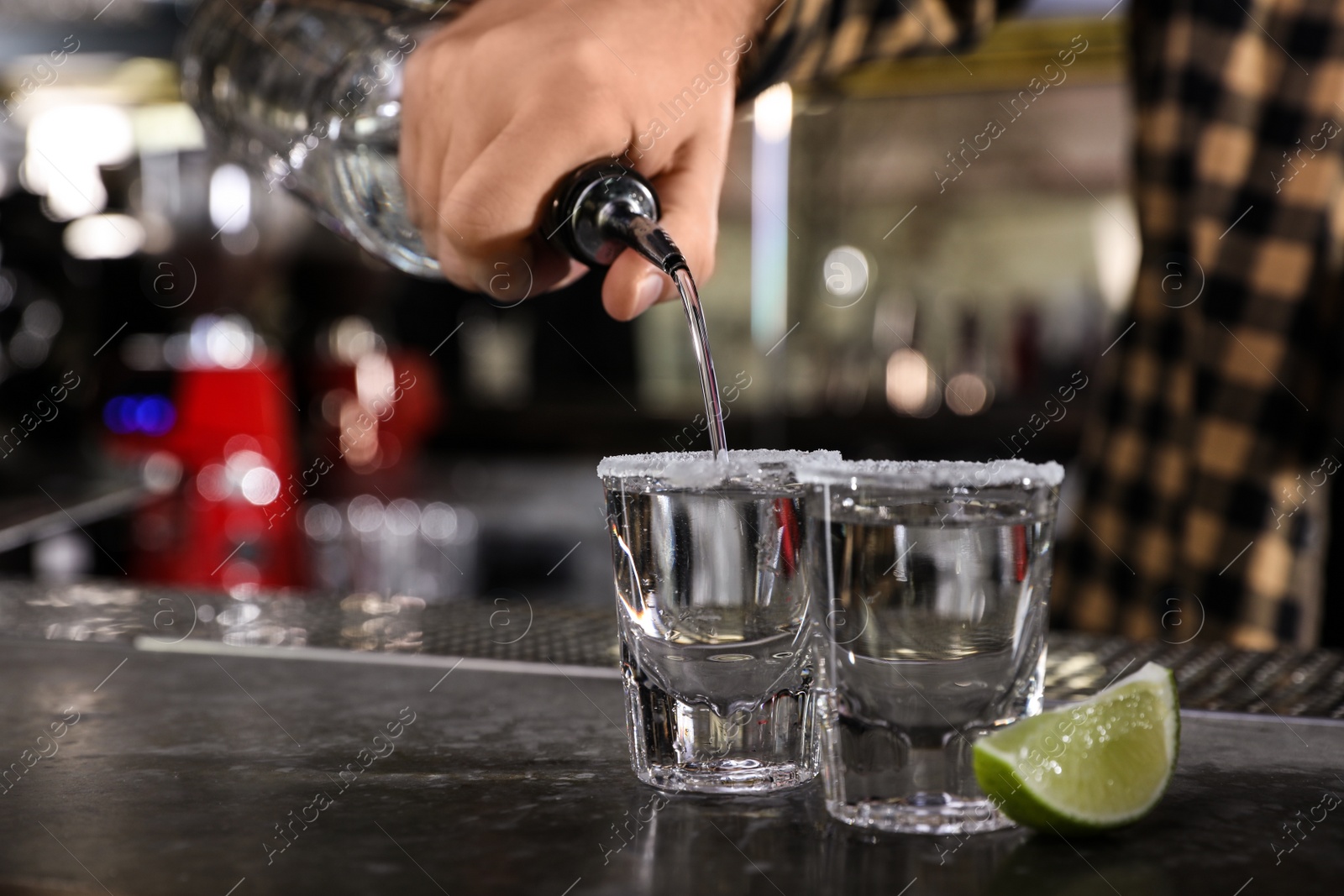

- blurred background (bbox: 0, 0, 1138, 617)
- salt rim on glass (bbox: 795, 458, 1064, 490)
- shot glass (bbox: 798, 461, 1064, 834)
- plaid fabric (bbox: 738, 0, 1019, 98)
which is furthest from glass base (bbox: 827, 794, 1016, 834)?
blurred background (bbox: 0, 0, 1138, 617)

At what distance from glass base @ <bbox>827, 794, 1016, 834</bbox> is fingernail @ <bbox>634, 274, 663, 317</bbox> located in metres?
0.31

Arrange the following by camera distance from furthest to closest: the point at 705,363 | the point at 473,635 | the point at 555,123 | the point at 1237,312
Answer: the point at 1237,312 → the point at 473,635 → the point at 555,123 → the point at 705,363

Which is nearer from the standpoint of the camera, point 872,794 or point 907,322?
point 872,794

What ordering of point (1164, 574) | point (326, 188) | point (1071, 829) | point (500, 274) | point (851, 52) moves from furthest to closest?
point (1164, 574)
point (851, 52)
point (326, 188)
point (500, 274)
point (1071, 829)

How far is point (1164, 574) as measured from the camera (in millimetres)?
1499

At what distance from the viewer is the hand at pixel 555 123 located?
28.8 inches

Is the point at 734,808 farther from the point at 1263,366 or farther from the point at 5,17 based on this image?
the point at 5,17

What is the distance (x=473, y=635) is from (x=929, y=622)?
1.79 ft

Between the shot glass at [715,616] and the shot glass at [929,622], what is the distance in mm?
38

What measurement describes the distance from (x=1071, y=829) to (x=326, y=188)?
26.5 inches

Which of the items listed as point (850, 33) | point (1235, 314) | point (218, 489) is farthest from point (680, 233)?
point (218, 489)

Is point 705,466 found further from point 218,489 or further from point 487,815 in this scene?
point 218,489

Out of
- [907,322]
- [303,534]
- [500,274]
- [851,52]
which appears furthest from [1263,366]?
[907,322]

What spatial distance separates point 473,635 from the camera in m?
0.99
